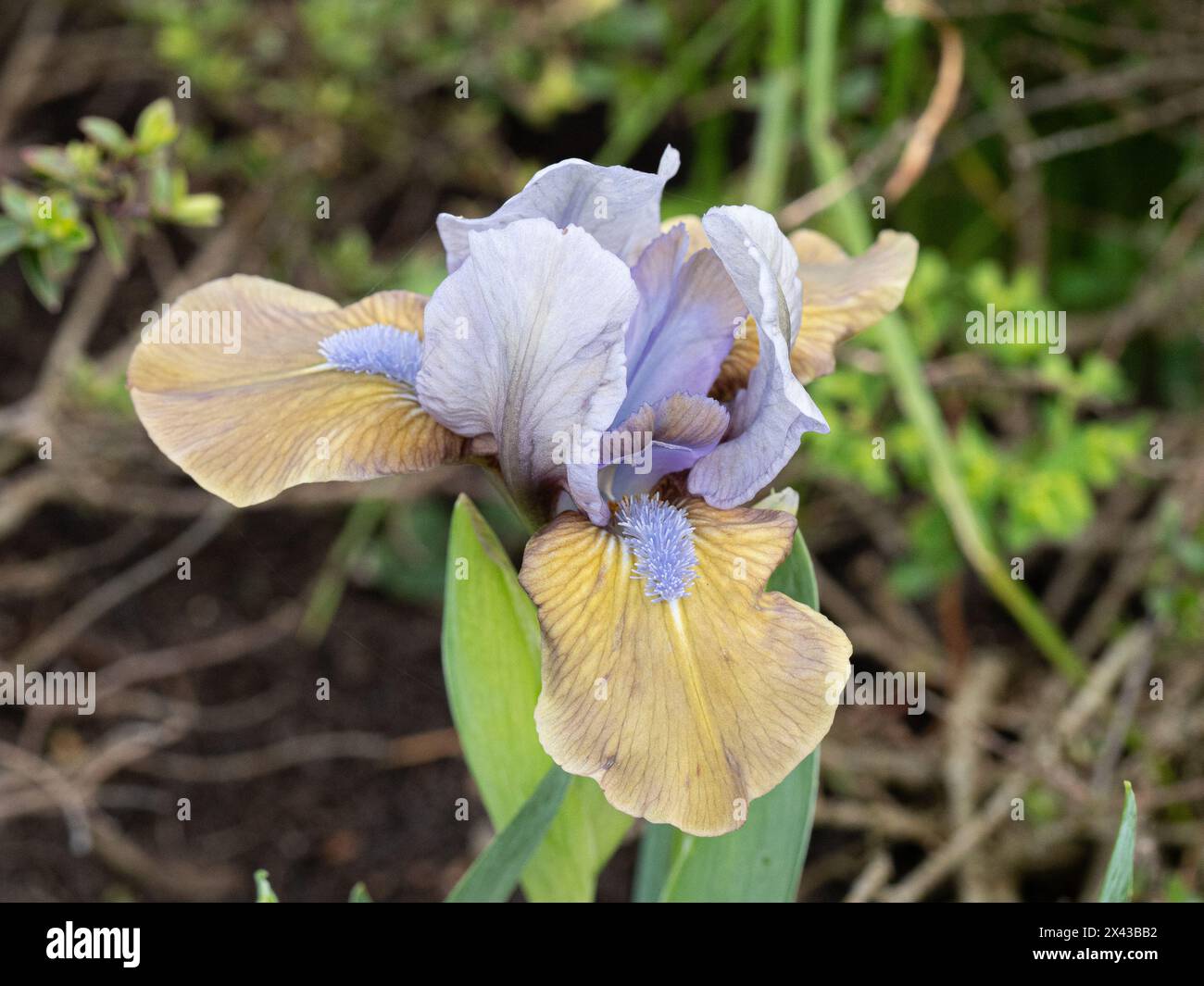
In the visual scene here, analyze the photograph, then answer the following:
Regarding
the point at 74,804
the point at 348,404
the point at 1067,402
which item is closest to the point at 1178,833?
the point at 1067,402

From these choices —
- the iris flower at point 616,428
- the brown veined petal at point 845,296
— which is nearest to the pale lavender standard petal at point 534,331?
the iris flower at point 616,428

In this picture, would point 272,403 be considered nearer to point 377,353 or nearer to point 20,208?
point 377,353

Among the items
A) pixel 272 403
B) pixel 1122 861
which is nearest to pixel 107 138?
pixel 272 403

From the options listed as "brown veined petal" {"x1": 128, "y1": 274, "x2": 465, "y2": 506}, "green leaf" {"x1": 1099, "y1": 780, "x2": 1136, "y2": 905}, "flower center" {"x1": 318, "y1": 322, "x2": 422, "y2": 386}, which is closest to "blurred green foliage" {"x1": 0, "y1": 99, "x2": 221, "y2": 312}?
"brown veined petal" {"x1": 128, "y1": 274, "x2": 465, "y2": 506}

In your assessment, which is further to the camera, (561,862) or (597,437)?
(561,862)
